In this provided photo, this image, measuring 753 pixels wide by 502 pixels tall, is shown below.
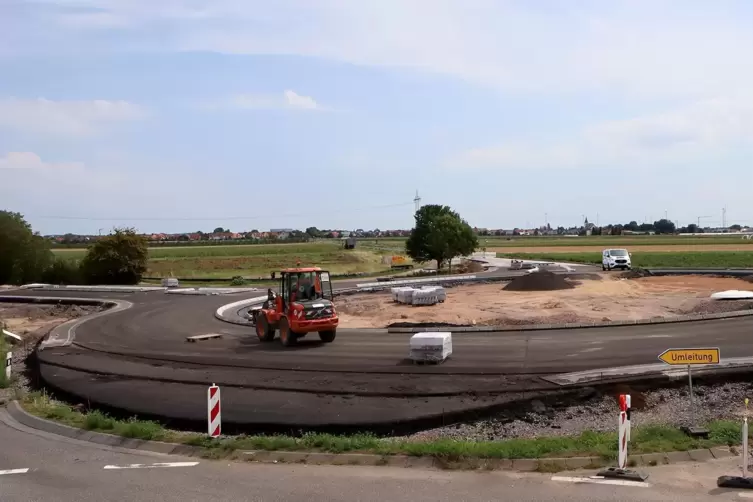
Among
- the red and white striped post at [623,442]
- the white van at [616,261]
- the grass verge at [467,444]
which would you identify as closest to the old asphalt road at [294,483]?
the red and white striped post at [623,442]

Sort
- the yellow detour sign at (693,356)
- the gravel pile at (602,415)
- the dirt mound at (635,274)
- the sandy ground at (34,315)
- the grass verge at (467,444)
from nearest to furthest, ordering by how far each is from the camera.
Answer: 1. the grass verge at (467,444)
2. the yellow detour sign at (693,356)
3. the gravel pile at (602,415)
4. the sandy ground at (34,315)
5. the dirt mound at (635,274)

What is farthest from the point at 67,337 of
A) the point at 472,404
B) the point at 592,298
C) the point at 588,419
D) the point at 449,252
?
the point at 449,252

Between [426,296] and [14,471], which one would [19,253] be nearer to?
[426,296]

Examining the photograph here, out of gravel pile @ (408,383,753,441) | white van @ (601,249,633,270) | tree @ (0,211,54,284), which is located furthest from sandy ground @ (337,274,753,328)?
tree @ (0,211,54,284)

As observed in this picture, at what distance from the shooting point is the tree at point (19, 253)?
73.4 m

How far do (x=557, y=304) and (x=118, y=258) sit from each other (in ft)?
158

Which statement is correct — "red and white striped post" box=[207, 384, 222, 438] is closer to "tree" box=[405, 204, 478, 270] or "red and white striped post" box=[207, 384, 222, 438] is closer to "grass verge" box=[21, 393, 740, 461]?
"grass verge" box=[21, 393, 740, 461]

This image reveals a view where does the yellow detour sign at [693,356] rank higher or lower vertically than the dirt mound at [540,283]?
higher

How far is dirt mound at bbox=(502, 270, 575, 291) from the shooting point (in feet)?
159

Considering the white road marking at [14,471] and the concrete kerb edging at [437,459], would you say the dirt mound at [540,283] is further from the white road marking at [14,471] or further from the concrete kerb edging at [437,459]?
the white road marking at [14,471]

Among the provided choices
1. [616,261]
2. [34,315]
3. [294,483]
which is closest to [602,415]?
[294,483]

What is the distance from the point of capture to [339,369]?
20516 mm

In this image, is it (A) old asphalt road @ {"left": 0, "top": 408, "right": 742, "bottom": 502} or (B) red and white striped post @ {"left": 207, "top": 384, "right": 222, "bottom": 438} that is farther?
(B) red and white striped post @ {"left": 207, "top": 384, "right": 222, "bottom": 438}

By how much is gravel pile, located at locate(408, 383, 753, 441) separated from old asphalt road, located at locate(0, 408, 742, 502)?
142 inches
